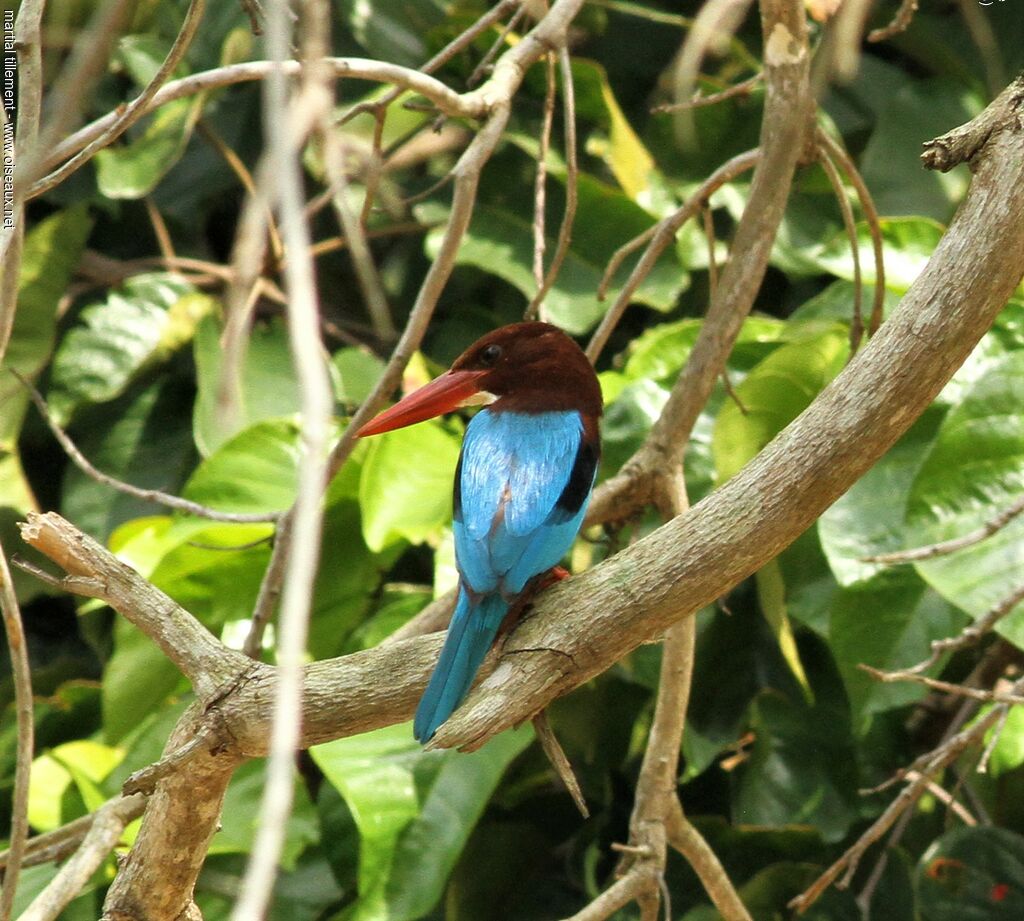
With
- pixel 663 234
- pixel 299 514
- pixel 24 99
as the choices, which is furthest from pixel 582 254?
pixel 299 514

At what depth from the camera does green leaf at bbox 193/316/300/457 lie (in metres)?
3.04

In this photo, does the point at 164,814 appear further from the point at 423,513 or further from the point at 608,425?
the point at 608,425

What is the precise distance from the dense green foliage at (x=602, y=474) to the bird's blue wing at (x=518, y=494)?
401mm

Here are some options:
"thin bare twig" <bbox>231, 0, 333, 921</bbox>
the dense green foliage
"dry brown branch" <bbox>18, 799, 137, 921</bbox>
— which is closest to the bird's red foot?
the dense green foliage

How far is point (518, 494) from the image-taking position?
5.92ft

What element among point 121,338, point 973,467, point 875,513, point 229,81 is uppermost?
point 229,81

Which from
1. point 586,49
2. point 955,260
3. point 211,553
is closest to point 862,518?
point 955,260

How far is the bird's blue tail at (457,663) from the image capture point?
1481mm

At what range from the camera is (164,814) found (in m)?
1.58

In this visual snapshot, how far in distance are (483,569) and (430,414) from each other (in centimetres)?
53

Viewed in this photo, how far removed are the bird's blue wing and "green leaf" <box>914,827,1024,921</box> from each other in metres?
1.35

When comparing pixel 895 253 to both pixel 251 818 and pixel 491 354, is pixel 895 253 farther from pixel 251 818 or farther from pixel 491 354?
pixel 251 818

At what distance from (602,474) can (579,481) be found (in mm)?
825

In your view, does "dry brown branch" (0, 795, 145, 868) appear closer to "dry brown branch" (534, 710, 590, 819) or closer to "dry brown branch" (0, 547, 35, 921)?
"dry brown branch" (0, 547, 35, 921)
